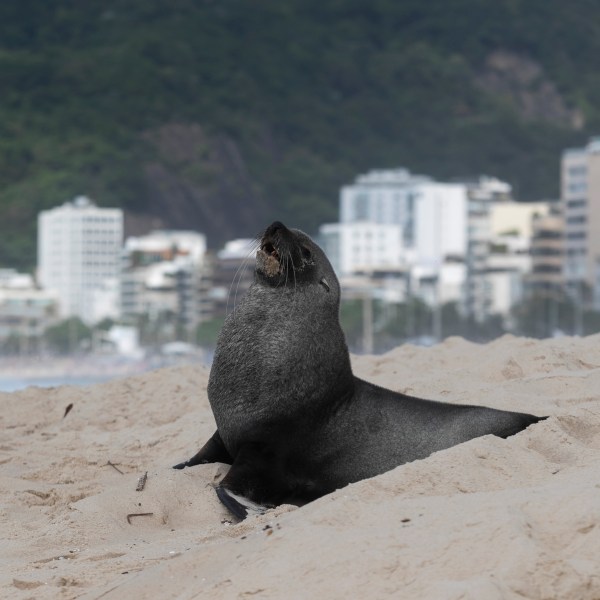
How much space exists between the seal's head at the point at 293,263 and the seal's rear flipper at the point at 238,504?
2.81 feet

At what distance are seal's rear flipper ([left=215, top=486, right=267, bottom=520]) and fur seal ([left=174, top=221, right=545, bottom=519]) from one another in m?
0.06

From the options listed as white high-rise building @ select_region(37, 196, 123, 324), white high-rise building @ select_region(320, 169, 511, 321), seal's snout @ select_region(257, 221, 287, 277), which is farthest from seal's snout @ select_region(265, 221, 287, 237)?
white high-rise building @ select_region(37, 196, 123, 324)

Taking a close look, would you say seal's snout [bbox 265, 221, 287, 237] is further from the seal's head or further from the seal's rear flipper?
the seal's rear flipper

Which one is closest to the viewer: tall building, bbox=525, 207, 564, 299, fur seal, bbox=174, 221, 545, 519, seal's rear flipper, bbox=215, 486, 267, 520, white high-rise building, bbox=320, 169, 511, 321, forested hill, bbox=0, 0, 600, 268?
seal's rear flipper, bbox=215, 486, 267, 520

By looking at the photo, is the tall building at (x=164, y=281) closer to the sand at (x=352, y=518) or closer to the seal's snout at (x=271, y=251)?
the sand at (x=352, y=518)

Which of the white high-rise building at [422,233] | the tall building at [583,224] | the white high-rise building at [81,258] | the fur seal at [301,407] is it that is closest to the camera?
the fur seal at [301,407]

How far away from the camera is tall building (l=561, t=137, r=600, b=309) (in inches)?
3179

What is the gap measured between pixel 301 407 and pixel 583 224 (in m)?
80.6

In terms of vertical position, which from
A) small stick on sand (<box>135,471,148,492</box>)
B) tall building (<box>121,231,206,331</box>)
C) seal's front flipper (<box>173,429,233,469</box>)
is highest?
seal's front flipper (<box>173,429,233,469</box>)

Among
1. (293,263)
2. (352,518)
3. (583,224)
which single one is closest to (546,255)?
(583,224)

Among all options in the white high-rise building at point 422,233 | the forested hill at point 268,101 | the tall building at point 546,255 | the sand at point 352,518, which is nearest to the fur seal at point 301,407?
the sand at point 352,518

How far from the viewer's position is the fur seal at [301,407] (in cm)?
445

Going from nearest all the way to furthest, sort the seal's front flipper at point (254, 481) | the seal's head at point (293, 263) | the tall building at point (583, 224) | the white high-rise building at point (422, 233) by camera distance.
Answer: the seal's front flipper at point (254, 481)
the seal's head at point (293, 263)
the tall building at point (583, 224)
the white high-rise building at point (422, 233)

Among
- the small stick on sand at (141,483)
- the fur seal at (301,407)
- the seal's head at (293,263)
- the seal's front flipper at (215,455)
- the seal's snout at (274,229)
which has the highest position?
the seal's snout at (274,229)
